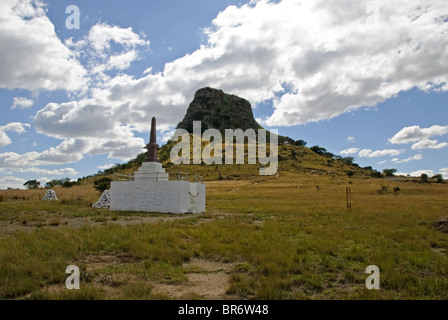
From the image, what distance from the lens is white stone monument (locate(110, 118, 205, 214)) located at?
881 inches

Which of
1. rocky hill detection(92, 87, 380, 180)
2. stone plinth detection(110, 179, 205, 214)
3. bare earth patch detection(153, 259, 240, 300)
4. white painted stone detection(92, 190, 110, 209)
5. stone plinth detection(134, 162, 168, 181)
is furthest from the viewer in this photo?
rocky hill detection(92, 87, 380, 180)

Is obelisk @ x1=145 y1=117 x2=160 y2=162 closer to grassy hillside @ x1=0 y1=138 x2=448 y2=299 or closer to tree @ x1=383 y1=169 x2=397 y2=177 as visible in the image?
grassy hillside @ x1=0 y1=138 x2=448 y2=299

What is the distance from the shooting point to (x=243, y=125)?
155625 mm

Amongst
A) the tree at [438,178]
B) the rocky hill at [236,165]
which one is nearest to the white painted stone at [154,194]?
the rocky hill at [236,165]

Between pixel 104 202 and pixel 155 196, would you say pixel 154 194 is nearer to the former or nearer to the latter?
pixel 155 196

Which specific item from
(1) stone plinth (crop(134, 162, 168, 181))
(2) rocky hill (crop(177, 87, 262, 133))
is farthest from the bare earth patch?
(2) rocky hill (crop(177, 87, 262, 133))

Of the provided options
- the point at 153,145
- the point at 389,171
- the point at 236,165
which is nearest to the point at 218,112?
the point at 236,165

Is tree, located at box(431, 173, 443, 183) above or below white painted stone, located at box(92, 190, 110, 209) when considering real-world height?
above

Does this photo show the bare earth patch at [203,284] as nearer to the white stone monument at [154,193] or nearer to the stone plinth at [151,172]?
the white stone monument at [154,193]

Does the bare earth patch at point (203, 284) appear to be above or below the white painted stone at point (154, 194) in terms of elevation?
below

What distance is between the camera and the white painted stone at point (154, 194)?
22.4 m

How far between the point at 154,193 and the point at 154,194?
0.24ft
